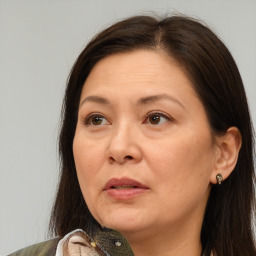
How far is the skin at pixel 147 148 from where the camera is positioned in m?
2.53

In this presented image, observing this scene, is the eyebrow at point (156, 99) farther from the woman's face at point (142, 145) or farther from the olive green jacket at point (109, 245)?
the olive green jacket at point (109, 245)

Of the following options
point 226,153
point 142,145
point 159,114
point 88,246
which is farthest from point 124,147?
point 226,153

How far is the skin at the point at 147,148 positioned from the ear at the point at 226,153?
2 centimetres

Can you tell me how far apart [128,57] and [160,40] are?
113mm

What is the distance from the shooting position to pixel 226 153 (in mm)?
2811

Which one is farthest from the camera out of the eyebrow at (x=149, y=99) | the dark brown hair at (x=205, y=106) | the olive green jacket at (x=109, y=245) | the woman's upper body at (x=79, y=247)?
the dark brown hair at (x=205, y=106)

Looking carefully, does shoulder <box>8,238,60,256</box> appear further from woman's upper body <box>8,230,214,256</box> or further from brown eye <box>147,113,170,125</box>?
brown eye <box>147,113,170,125</box>

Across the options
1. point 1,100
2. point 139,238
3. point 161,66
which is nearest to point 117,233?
point 139,238

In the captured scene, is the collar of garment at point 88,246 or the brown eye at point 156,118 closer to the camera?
the collar of garment at point 88,246

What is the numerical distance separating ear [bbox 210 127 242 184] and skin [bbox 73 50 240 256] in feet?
0.08

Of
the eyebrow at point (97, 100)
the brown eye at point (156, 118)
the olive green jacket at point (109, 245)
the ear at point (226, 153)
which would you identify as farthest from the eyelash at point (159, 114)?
the olive green jacket at point (109, 245)

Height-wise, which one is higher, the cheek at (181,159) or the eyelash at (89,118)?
the eyelash at (89,118)

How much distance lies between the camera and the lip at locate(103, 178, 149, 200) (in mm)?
2508

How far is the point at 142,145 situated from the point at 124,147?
2.5 inches
